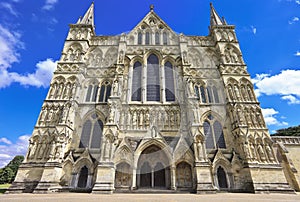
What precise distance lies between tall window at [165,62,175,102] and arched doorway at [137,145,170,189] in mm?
5814

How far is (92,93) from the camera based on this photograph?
58.2 feet

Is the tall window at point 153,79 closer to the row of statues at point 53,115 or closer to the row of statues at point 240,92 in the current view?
the row of statues at point 240,92

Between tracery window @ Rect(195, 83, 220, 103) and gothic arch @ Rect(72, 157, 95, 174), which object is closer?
gothic arch @ Rect(72, 157, 95, 174)

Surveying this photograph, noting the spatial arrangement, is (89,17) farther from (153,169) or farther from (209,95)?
(153,169)

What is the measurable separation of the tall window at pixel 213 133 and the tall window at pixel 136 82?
7.54 m

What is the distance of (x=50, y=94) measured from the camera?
660 inches

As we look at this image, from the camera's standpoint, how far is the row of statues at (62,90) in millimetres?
16609

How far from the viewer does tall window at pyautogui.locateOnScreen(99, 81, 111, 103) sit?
684 inches

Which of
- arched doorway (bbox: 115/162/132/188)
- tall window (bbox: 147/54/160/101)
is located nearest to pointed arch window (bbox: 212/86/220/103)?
tall window (bbox: 147/54/160/101)

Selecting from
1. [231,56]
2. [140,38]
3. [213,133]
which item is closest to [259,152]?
[213,133]

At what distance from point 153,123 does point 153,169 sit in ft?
13.5

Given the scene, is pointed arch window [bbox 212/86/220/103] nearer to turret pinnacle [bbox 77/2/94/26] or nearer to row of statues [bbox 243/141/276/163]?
row of statues [bbox 243/141/276/163]

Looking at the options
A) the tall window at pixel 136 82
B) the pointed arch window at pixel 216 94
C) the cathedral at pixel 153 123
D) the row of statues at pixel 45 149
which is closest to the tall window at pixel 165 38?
the cathedral at pixel 153 123

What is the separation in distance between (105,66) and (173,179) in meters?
14.4
